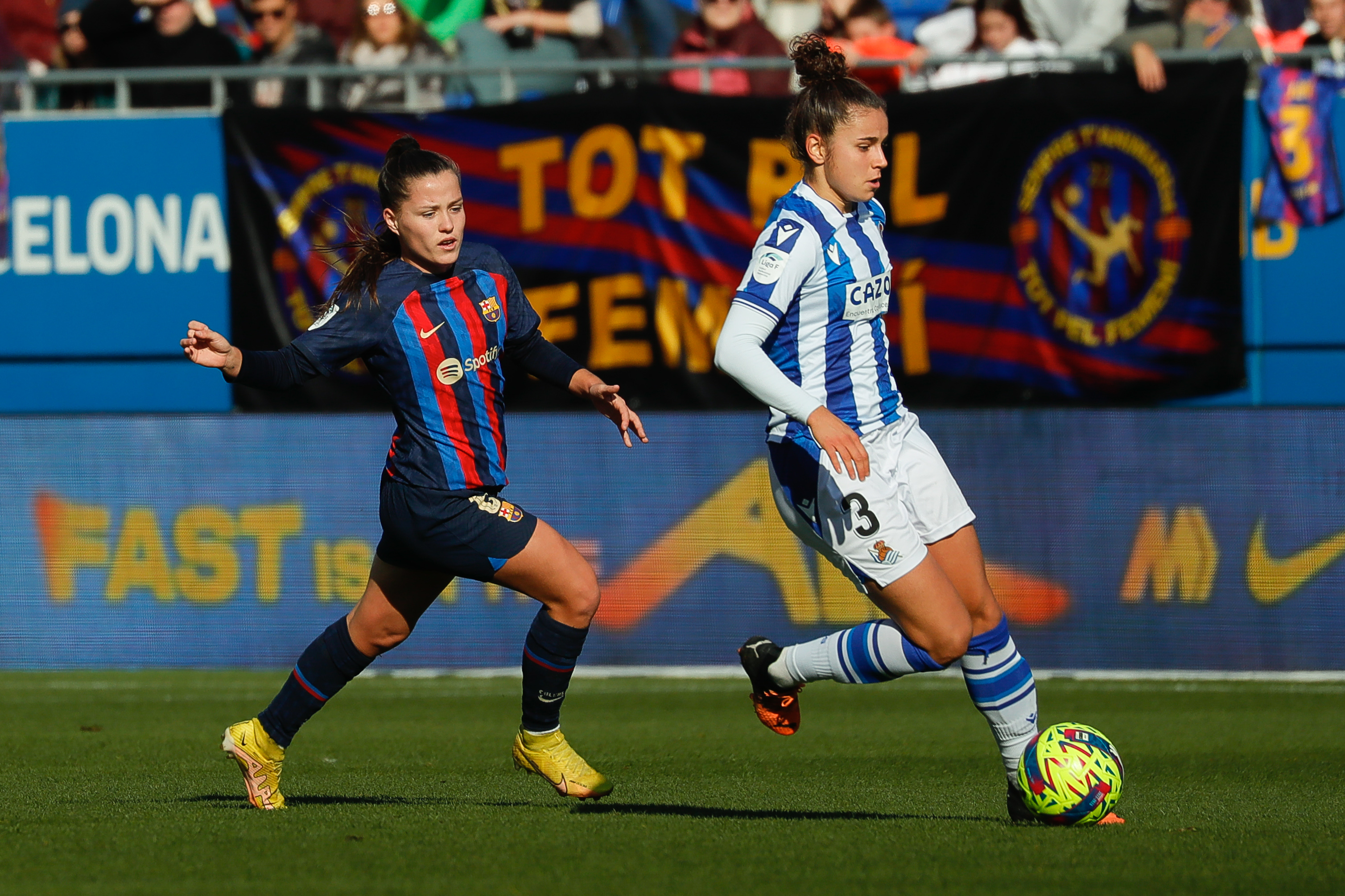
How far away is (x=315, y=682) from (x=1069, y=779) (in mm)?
2340

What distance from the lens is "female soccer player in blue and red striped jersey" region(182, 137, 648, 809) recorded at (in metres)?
5.45

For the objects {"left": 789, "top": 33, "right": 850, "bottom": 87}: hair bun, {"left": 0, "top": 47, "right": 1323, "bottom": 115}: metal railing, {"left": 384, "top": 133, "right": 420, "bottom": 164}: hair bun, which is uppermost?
{"left": 789, "top": 33, "right": 850, "bottom": 87}: hair bun

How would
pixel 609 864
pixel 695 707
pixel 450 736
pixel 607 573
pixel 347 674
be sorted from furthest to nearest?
1. pixel 607 573
2. pixel 695 707
3. pixel 450 736
4. pixel 347 674
5. pixel 609 864

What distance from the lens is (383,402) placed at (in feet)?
37.2

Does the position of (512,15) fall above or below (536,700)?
above

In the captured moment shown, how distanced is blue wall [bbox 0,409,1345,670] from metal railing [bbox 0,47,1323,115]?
2.27 metres

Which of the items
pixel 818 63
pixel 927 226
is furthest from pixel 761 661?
pixel 927 226

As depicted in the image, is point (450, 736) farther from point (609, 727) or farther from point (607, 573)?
point (607, 573)

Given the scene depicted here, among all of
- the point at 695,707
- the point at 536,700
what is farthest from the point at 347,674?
the point at 695,707

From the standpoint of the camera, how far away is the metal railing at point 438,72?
37.0 ft

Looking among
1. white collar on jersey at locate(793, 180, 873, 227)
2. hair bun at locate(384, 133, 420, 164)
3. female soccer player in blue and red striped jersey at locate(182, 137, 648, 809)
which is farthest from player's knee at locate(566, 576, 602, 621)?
hair bun at locate(384, 133, 420, 164)

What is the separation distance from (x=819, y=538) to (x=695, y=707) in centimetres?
406

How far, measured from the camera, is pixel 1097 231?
1103cm

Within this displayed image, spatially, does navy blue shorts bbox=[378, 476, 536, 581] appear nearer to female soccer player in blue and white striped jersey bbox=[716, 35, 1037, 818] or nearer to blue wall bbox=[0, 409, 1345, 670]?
female soccer player in blue and white striped jersey bbox=[716, 35, 1037, 818]
